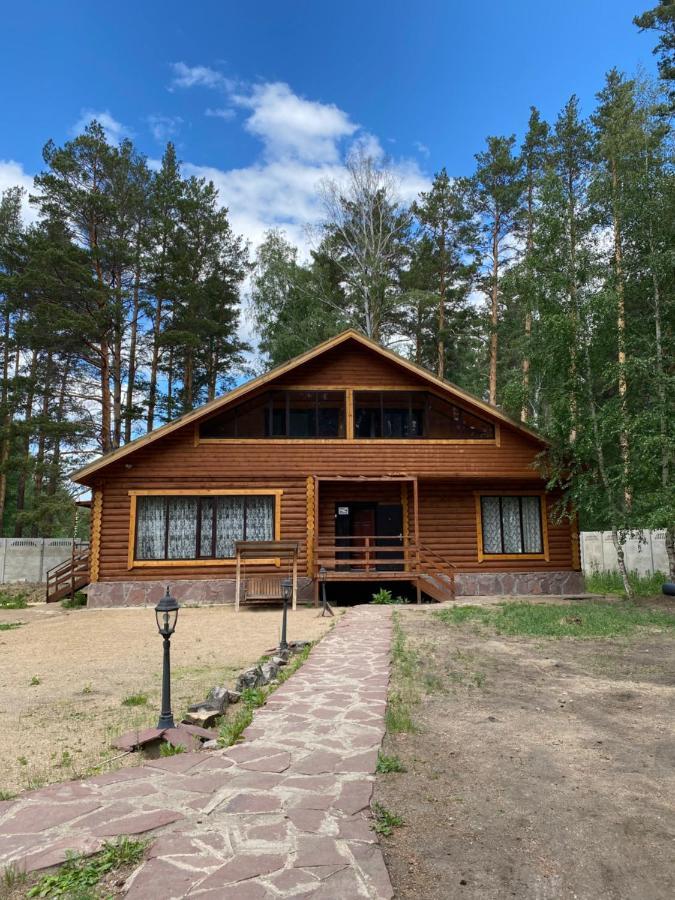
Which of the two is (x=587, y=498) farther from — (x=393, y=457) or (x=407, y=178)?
(x=407, y=178)


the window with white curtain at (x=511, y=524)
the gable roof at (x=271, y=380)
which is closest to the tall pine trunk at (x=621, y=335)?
the gable roof at (x=271, y=380)

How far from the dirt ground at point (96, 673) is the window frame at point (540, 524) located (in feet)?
18.8

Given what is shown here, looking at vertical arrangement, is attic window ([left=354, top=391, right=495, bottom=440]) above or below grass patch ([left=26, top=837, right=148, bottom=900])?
above

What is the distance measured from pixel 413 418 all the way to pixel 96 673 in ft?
36.8

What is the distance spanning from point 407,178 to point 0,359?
2162 centimetres

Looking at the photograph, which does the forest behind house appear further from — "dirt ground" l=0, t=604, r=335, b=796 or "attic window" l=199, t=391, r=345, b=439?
"dirt ground" l=0, t=604, r=335, b=796

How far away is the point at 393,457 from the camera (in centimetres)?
1594

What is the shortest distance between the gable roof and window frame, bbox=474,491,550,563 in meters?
1.72

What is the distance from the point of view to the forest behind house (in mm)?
13930

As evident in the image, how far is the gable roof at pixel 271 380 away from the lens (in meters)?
14.8

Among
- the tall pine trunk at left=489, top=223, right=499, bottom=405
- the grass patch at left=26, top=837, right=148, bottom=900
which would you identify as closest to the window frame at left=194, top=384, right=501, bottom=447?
the tall pine trunk at left=489, top=223, right=499, bottom=405

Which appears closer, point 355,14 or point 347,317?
point 355,14

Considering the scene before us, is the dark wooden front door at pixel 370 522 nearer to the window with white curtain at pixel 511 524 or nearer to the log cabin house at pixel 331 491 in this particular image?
the log cabin house at pixel 331 491

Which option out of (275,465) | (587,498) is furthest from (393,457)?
(587,498)
